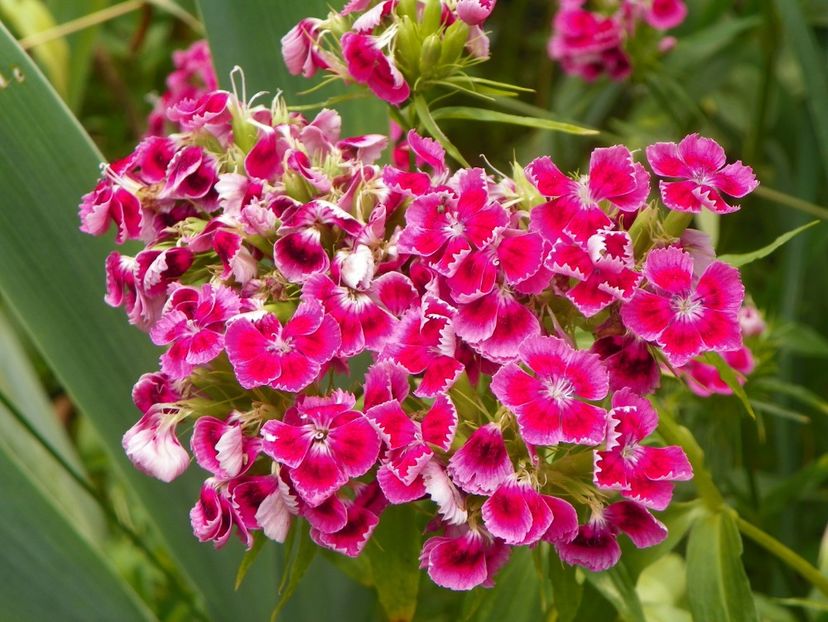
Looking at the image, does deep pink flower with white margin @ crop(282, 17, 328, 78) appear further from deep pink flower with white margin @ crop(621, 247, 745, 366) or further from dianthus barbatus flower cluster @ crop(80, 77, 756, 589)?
deep pink flower with white margin @ crop(621, 247, 745, 366)

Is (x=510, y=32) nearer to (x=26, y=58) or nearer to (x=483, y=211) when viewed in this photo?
(x=26, y=58)

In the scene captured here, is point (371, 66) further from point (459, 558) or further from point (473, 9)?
Result: point (459, 558)

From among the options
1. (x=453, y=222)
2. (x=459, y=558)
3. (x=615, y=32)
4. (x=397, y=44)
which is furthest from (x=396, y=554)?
(x=615, y=32)

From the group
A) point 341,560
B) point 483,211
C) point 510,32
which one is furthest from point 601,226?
point 510,32

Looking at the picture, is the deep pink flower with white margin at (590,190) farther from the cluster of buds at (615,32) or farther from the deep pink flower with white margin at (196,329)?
the cluster of buds at (615,32)

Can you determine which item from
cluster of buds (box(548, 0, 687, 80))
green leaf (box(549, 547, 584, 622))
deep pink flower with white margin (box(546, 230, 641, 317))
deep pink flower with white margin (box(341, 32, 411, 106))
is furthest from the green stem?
cluster of buds (box(548, 0, 687, 80))

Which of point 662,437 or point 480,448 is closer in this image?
point 480,448
